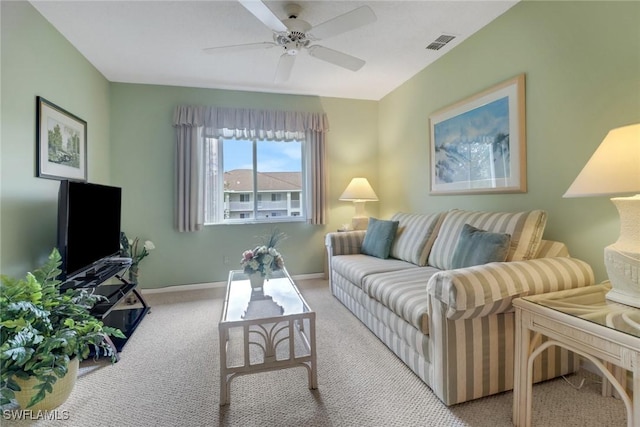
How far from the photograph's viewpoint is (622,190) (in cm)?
128

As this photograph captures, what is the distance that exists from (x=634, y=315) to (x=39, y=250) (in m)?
3.55

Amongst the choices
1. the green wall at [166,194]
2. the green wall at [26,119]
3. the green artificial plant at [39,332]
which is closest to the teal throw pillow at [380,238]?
the green wall at [166,194]

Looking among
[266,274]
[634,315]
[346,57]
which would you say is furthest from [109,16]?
[634,315]

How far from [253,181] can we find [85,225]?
2.07 meters

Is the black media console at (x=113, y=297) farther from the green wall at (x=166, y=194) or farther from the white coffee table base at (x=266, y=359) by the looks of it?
the white coffee table base at (x=266, y=359)

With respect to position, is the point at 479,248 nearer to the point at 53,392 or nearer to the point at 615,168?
the point at 615,168

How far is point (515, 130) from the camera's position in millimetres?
2326

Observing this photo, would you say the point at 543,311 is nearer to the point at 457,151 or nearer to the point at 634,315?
the point at 634,315

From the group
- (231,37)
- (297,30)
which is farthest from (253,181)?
(297,30)

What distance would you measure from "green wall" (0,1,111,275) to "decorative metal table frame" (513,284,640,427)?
120 inches

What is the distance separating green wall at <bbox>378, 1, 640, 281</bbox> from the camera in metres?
1.73

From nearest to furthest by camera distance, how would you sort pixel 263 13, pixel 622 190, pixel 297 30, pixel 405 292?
pixel 622 190, pixel 263 13, pixel 405 292, pixel 297 30

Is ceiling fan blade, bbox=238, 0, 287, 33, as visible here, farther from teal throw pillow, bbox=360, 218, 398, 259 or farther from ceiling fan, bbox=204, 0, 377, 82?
teal throw pillow, bbox=360, 218, 398, 259

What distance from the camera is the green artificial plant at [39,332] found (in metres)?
1.41
